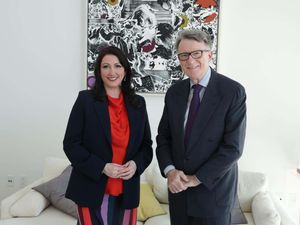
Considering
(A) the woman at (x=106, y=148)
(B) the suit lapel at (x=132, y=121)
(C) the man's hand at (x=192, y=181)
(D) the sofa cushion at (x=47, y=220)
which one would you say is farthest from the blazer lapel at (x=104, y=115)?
(D) the sofa cushion at (x=47, y=220)

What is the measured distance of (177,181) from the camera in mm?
1521

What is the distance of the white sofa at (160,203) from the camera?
2309mm

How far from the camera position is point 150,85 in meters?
2.96

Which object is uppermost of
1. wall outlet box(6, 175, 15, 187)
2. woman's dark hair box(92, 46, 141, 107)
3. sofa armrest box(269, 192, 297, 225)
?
woman's dark hair box(92, 46, 141, 107)

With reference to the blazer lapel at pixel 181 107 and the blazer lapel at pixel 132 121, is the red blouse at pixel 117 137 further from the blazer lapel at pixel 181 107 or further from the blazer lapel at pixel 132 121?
the blazer lapel at pixel 181 107

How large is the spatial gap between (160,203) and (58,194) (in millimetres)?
836

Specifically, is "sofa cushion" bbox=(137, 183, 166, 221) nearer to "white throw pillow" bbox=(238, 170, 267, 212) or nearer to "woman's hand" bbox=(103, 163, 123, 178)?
"white throw pillow" bbox=(238, 170, 267, 212)

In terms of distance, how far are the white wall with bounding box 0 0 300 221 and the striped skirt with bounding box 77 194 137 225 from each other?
54.6 inches

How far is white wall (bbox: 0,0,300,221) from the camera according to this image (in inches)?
112

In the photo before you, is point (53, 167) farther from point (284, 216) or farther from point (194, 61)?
point (284, 216)

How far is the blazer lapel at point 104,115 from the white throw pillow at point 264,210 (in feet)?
4.30

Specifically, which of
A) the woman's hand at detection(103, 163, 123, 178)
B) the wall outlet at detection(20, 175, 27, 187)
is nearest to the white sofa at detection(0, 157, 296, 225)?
the wall outlet at detection(20, 175, 27, 187)

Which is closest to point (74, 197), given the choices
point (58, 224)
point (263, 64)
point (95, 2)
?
point (58, 224)

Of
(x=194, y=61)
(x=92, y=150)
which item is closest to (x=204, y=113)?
(x=194, y=61)
